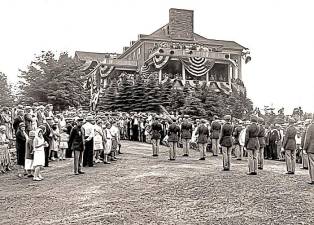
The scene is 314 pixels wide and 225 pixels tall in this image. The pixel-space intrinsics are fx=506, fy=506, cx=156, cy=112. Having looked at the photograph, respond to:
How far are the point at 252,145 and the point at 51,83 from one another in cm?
2573

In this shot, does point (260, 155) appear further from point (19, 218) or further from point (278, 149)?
point (19, 218)

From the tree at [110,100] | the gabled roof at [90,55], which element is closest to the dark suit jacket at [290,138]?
the tree at [110,100]

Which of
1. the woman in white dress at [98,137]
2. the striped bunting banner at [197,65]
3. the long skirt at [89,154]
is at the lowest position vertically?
the long skirt at [89,154]

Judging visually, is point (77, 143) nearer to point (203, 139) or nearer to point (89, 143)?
point (89, 143)

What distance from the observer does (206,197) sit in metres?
12.2

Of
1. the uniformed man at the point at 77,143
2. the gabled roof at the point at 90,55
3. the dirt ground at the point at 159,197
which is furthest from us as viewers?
the gabled roof at the point at 90,55

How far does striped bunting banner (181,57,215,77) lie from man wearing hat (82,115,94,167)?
3596 cm

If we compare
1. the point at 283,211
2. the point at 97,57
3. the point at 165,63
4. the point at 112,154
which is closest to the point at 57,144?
the point at 112,154

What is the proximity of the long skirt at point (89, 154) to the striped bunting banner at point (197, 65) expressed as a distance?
36082 mm

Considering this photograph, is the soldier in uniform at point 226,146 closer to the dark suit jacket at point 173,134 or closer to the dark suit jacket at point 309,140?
the dark suit jacket at point 309,140

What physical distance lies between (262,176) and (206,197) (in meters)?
3.93

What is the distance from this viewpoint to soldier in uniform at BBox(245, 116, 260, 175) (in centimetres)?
1598

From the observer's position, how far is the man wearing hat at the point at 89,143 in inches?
724

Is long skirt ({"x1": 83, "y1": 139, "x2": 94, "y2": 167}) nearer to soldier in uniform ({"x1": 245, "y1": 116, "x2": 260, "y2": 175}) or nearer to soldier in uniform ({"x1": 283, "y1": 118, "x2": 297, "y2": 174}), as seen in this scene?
soldier in uniform ({"x1": 245, "y1": 116, "x2": 260, "y2": 175})
